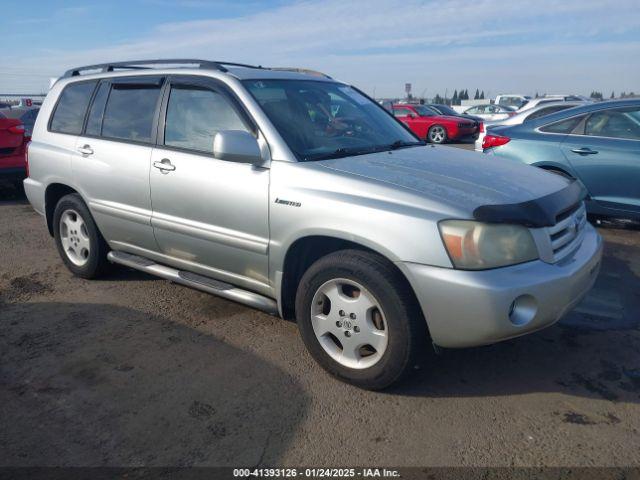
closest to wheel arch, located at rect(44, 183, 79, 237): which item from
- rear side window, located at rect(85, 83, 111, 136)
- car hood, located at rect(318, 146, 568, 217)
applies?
rear side window, located at rect(85, 83, 111, 136)

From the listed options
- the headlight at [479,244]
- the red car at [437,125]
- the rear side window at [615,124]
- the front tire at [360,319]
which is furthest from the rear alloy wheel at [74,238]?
the red car at [437,125]

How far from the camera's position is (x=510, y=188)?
305 centimetres

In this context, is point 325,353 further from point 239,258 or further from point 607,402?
point 607,402

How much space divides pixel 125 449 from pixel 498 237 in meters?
2.06

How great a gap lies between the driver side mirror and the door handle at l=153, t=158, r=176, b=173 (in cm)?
62

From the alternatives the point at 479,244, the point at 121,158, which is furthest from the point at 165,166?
the point at 479,244

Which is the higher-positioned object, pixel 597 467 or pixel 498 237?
pixel 498 237

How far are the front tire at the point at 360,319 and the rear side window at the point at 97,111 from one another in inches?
97.3

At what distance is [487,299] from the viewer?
2.59 metres

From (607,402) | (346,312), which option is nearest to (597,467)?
(607,402)

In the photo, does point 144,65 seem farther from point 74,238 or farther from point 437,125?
point 437,125

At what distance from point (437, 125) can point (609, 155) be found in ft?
43.2

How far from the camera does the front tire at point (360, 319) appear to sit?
9.18 feet

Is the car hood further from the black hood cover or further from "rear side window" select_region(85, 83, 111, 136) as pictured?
"rear side window" select_region(85, 83, 111, 136)
